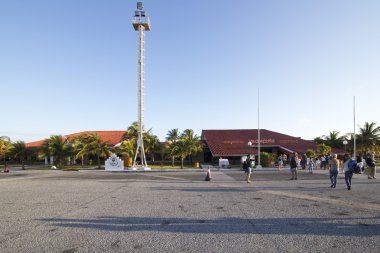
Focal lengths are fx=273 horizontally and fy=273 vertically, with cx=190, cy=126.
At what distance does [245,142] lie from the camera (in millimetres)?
40906

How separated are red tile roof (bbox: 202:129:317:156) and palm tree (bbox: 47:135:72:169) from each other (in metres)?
19.6

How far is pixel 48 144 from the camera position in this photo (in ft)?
121

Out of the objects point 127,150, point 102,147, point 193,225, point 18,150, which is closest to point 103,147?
point 102,147

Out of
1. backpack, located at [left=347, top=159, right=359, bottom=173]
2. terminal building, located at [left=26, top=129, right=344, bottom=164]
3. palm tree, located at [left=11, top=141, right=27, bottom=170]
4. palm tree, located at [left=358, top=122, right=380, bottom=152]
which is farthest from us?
palm tree, located at [left=358, top=122, right=380, bottom=152]

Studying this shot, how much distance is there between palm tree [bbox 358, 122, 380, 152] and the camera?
45.3m

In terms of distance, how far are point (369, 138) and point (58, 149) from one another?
158 ft

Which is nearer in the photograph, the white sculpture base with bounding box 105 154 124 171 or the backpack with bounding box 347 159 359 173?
the backpack with bounding box 347 159 359 173

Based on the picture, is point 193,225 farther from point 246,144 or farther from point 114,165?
point 246,144

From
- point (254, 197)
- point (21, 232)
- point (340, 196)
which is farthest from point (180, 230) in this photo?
point (340, 196)

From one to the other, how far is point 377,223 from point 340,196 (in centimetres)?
420

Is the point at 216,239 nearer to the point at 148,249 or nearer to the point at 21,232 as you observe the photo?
the point at 148,249

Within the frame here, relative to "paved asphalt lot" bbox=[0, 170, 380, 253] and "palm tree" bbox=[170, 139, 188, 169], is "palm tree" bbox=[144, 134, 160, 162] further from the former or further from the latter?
"paved asphalt lot" bbox=[0, 170, 380, 253]

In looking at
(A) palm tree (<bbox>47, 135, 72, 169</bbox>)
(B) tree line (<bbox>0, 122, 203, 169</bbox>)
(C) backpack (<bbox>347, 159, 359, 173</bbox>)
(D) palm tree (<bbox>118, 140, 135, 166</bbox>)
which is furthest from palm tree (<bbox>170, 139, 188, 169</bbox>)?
(C) backpack (<bbox>347, 159, 359, 173</bbox>)

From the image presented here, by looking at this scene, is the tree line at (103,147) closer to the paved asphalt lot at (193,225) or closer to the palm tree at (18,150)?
the palm tree at (18,150)
